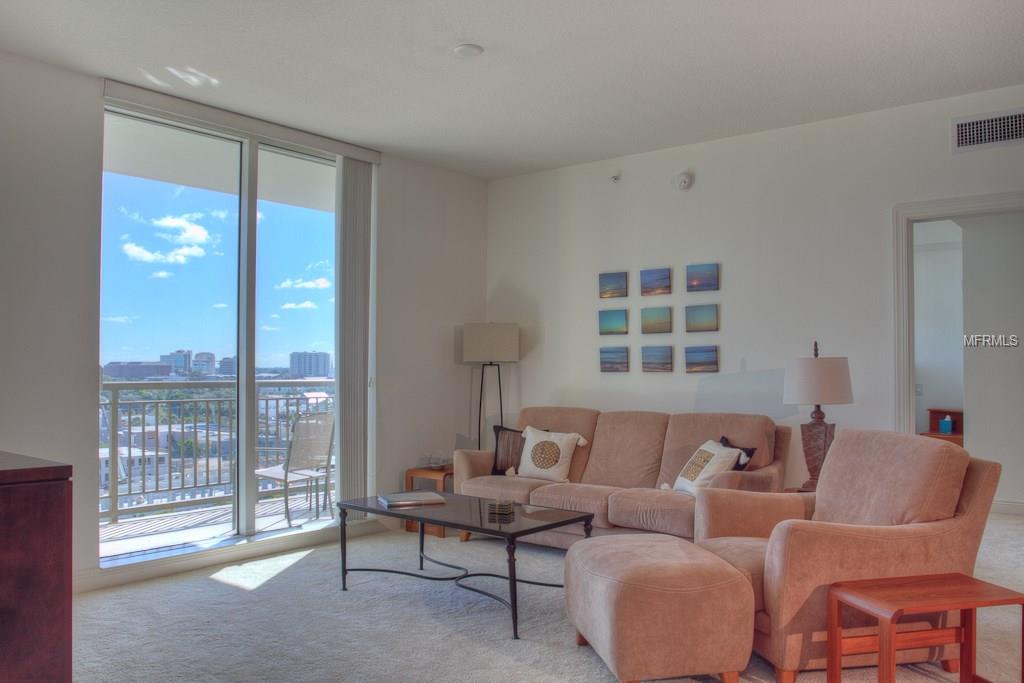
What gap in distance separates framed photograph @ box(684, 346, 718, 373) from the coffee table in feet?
6.18

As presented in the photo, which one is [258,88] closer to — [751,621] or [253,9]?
[253,9]

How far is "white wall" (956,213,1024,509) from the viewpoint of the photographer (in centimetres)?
613

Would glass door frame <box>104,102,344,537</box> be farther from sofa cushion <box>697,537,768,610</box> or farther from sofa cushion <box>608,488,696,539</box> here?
sofa cushion <box>697,537,768,610</box>

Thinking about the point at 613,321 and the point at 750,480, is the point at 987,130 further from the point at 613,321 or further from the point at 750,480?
the point at 613,321

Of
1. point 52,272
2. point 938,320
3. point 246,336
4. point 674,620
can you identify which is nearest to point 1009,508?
point 938,320

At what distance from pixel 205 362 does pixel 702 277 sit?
3383 millimetres

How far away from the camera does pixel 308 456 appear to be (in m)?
5.42

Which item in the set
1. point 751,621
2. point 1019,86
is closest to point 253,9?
point 751,621

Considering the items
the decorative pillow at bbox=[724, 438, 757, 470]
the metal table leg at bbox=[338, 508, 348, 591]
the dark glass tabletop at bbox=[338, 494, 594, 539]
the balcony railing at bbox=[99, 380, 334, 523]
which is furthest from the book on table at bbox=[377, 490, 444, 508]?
the decorative pillow at bbox=[724, 438, 757, 470]

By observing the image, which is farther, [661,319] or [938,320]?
[938,320]

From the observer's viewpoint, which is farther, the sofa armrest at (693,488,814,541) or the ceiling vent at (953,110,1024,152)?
the ceiling vent at (953,110,1024,152)

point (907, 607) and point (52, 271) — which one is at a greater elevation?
point (52, 271)

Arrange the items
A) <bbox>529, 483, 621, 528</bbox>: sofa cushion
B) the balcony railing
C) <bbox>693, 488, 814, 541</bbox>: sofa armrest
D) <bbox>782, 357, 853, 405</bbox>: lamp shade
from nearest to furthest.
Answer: <bbox>693, 488, 814, 541</bbox>: sofa armrest → <bbox>782, 357, 853, 405</bbox>: lamp shade → <bbox>529, 483, 621, 528</bbox>: sofa cushion → the balcony railing

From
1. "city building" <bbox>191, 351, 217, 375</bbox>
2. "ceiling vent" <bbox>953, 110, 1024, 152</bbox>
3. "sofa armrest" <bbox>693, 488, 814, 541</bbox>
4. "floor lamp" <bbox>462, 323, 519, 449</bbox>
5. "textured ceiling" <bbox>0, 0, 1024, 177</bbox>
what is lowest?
"sofa armrest" <bbox>693, 488, 814, 541</bbox>
